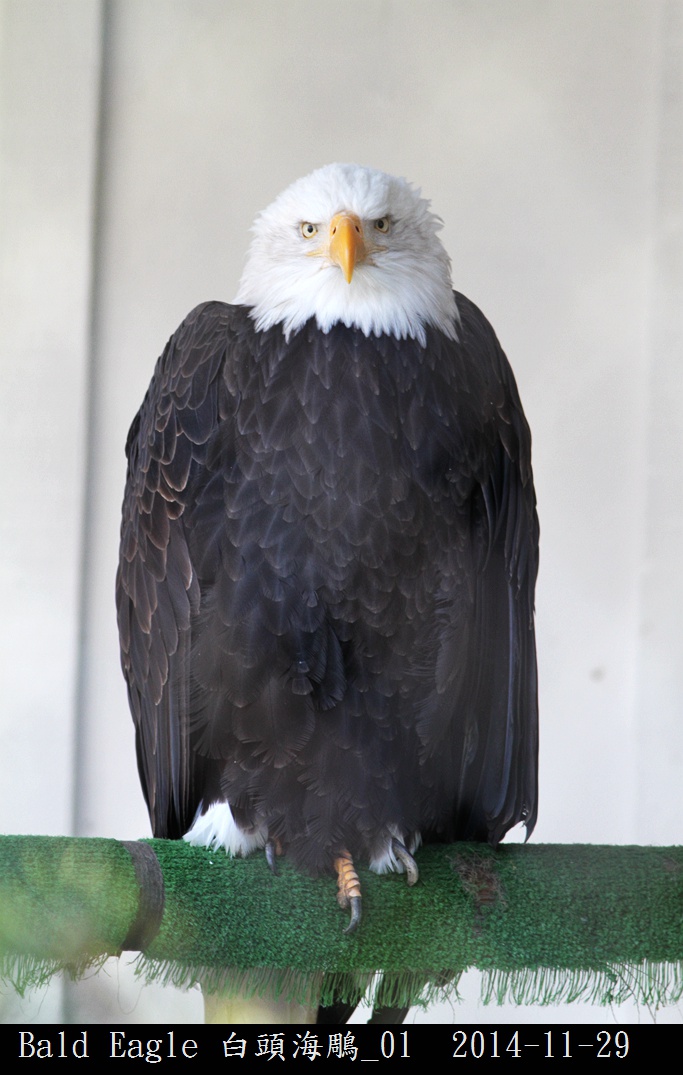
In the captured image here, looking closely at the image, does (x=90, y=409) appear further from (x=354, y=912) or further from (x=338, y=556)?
(x=354, y=912)

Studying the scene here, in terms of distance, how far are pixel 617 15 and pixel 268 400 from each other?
3.86 ft

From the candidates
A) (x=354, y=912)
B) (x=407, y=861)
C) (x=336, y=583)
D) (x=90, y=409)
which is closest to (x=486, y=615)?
(x=336, y=583)

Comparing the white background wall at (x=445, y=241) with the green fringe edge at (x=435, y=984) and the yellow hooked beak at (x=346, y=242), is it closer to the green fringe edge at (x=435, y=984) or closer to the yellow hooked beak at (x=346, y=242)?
the green fringe edge at (x=435, y=984)

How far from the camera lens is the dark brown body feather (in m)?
1.41

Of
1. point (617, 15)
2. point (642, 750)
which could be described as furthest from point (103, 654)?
point (617, 15)

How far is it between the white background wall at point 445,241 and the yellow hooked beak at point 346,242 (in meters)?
0.54

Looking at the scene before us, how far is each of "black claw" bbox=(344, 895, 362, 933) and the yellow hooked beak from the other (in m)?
0.80

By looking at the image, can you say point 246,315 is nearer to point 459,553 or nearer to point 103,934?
point 459,553

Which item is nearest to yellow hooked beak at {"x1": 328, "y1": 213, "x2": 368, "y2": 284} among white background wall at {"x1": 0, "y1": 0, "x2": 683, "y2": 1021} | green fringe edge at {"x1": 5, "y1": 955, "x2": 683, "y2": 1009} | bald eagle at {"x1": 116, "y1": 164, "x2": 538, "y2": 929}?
bald eagle at {"x1": 116, "y1": 164, "x2": 538, "y2": 929}

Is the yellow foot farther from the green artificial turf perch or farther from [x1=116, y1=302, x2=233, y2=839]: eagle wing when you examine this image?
[x1=116, y1=302, x2=233, y2=839]: eagle wing

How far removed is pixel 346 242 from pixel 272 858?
0.83 meters

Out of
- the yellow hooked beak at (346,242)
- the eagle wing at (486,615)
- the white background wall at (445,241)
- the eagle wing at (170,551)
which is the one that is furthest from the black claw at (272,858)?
the yellow hooked beak at (346,242)

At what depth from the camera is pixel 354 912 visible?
1295mm

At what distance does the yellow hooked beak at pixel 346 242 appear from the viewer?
1.45 meters
